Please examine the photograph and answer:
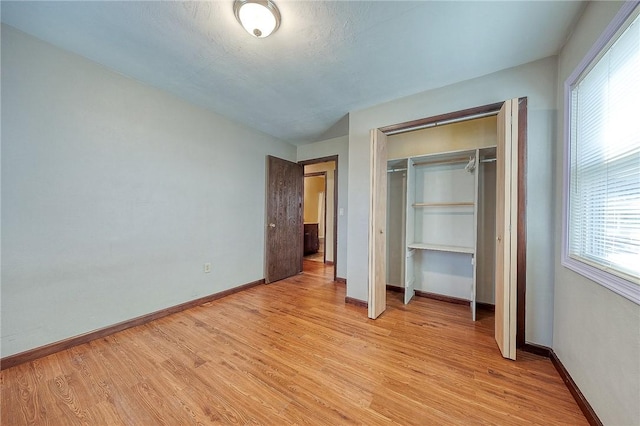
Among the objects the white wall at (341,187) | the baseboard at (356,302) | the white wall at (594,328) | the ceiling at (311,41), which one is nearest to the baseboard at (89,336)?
the baseboard at (356,302)

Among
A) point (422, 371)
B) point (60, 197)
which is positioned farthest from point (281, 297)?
point (60, 197)

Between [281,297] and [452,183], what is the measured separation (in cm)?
275

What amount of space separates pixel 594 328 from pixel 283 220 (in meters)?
3.58

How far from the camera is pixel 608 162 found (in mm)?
1242

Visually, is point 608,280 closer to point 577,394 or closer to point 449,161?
point 577,394

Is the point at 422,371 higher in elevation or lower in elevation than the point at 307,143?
lower

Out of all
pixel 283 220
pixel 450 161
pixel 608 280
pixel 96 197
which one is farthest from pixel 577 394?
pixel 96 197

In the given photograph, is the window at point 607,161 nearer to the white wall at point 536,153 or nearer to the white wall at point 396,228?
the white wall at point 536,153

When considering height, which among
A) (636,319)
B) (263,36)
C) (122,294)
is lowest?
(122,294)

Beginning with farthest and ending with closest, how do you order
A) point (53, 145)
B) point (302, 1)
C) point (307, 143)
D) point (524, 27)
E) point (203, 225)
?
point (307, 143) < point (203, 225) < point (53, 145) < point (524, 27) < point (302, 1)

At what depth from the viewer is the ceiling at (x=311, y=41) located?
145 cm

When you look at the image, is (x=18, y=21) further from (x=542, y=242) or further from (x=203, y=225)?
(x=542, y=242)

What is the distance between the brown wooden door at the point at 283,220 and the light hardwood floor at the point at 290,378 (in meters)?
1.52

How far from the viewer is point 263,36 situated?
1.60 metres
